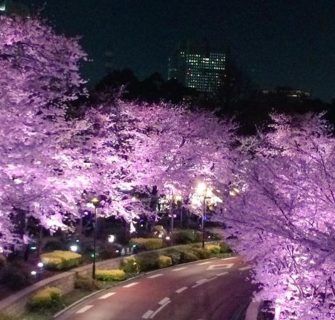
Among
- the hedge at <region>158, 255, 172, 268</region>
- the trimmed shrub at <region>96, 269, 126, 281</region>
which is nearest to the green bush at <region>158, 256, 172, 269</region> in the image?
the hedge at <region>158, 255, 172, 268</region>

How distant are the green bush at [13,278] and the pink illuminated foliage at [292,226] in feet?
28.7

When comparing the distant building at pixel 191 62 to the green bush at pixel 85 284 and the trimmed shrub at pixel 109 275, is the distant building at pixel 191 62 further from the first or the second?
the green bush at pixel 85 284

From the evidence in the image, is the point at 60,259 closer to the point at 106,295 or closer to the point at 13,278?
the point at 106,295

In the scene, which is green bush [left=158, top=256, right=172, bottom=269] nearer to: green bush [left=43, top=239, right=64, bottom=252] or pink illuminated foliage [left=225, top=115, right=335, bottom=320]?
green bush [left=43, top=239, right=64, bottom=252]

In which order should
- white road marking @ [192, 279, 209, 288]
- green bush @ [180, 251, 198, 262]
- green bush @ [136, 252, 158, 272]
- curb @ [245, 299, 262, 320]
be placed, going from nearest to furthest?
curb @ [245, 299, 262, 320], white road marking @ [192, 279, 209, 288], green bush @ [136, 252, 158, 272], green bush @ [180, 251, 198, 262]

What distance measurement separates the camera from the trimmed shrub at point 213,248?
3411 cm

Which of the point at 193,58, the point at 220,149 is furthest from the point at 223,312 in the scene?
the point at 193,58

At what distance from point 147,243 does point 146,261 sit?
117 inches

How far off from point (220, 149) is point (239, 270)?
37.0ft

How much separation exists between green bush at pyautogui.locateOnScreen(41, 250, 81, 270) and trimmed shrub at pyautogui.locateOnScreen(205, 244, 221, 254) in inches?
442

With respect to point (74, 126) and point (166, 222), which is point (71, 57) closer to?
point (74, 126)

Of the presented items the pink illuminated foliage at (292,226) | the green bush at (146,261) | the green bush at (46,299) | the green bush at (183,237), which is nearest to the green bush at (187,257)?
the green bush at (146,261)

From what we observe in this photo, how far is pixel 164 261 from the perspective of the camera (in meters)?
29.1

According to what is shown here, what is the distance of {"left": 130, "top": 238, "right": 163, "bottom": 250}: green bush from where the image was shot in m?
30.6
